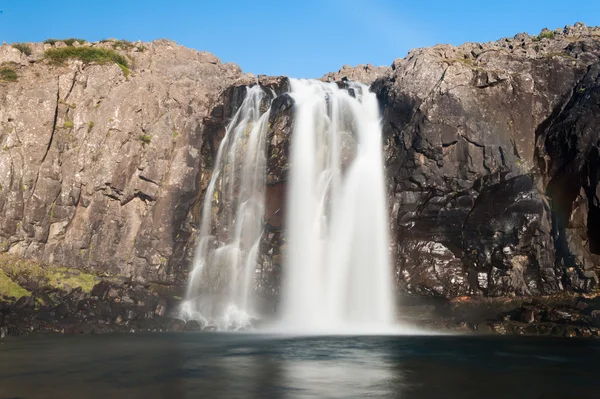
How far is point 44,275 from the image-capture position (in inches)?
1606

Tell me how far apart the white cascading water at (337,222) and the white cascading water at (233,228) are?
3.26m

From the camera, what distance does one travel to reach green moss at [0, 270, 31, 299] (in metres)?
37.7

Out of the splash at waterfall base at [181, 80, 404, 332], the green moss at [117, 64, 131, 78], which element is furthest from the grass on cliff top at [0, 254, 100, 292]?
the green moss at [117, 64, 131, 78]

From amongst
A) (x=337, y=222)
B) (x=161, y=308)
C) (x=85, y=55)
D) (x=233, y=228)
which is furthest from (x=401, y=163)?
(x=85, y=55)

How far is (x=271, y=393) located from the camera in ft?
50.4

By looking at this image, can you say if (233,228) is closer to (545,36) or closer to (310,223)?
(310,223)

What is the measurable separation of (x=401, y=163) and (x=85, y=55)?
3568 centimetres

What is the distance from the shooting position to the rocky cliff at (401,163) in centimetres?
3684

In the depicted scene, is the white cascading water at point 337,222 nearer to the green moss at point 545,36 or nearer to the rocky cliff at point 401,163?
the rocky cliff at point 401,163

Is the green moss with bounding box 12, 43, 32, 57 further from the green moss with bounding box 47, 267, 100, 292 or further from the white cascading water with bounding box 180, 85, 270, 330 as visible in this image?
the green moss with bounding box 47, 267, 100, 292

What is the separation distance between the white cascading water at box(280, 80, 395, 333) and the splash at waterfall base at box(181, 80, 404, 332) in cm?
8

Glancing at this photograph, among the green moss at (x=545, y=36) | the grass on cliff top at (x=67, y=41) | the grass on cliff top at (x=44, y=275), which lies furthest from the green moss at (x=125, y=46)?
the green moss at (x=545, y=36)

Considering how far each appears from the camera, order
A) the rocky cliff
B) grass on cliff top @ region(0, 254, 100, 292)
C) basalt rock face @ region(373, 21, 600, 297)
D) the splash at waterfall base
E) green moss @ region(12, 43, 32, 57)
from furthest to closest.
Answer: green moss @ region(12, 43, 32, 57) < grass on cliff top @ region(0, 254, 100, 292) < the splash at waterfall base < the rocky cliff < basalt rock face @ region(373, 21, 600, 297)

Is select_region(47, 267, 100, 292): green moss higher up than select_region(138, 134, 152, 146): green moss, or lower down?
lower down
